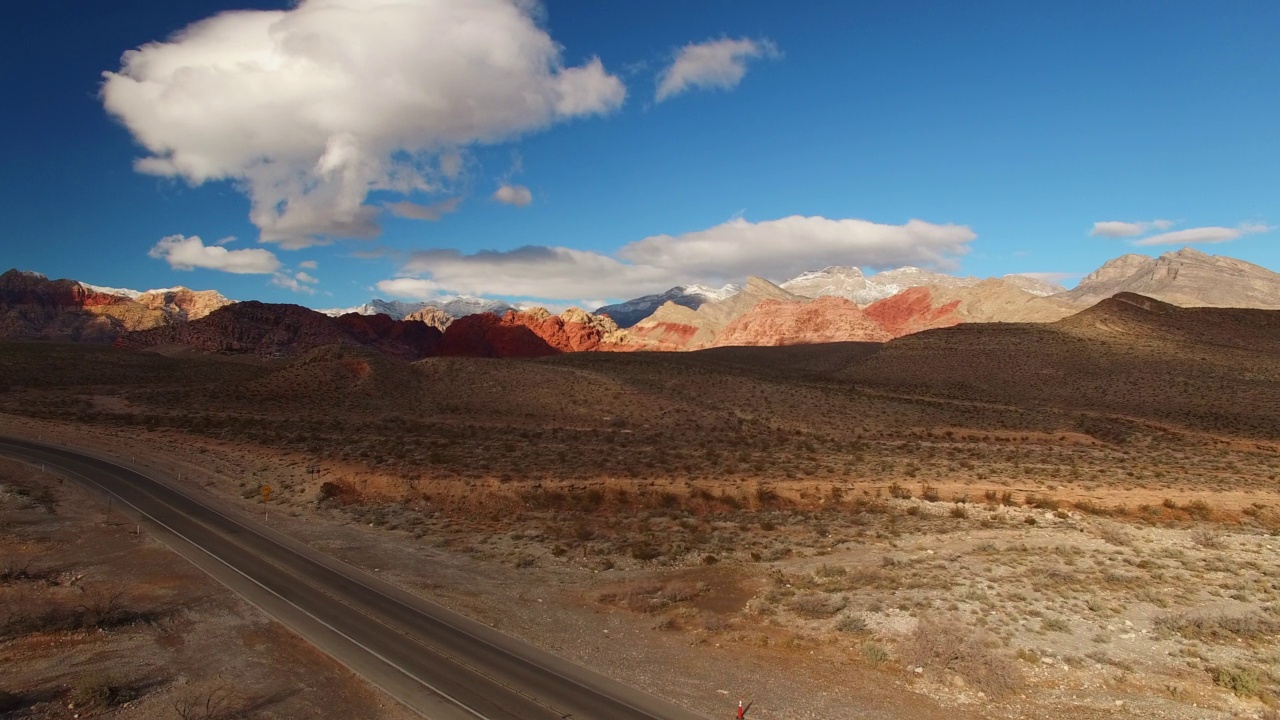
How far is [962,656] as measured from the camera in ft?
48.2

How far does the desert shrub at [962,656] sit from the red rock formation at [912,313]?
5288 inches

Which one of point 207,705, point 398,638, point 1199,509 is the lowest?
point 398,638

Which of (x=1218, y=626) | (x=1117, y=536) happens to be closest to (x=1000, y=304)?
(x=1117, y=536)

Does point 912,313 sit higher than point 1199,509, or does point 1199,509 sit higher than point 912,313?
point 912,313

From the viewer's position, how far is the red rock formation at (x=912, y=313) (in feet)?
480

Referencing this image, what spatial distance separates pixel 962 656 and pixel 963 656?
0.07ft

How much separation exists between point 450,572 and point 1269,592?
79.9ft

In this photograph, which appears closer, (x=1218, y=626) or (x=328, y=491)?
(x=1218, y=626)

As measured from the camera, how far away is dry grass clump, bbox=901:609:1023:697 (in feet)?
45.0

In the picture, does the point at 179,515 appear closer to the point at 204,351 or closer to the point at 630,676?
the point at 630,676

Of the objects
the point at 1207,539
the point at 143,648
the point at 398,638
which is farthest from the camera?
the point at 1207,539

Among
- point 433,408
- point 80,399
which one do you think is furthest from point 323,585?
point 80,399

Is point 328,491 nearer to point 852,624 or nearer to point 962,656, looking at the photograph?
point 852,624

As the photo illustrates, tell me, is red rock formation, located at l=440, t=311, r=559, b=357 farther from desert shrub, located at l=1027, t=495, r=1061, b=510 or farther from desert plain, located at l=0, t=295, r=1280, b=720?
desert shrub, located at l=1027, t=495, r=1061, b=510
